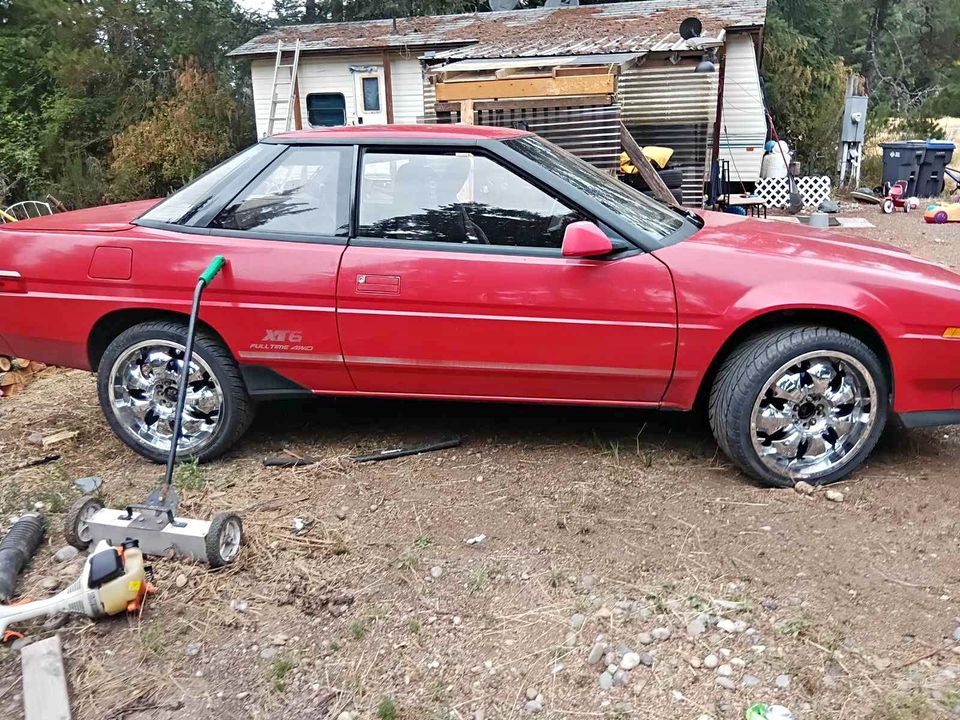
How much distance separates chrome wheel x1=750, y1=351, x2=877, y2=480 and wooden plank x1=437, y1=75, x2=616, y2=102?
5554 millimetres

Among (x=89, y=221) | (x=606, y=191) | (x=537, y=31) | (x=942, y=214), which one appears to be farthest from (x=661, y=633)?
(x=537, y=31)

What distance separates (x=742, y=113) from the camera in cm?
1409

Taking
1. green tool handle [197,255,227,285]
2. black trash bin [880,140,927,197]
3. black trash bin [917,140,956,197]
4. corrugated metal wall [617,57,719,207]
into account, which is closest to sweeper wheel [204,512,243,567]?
green tool handle [197,255,227,285]

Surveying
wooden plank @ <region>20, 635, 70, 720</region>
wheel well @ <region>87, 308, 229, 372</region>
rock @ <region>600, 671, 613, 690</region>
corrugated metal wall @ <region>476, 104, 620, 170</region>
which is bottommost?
wooden plank @ <region>20, 635, 70, 720</region>

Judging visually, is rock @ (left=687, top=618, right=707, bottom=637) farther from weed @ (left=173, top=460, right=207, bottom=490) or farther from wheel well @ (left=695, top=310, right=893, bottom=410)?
weed @ (left=173, top=460, right=207, bottom=490)

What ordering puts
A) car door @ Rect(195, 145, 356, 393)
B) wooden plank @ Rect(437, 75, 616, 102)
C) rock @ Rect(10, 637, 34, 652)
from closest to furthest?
rock @ Rect(10, 637, 34, 652), car door @ Rect(195, 145, 356, 393), wooden plank @ Rect(437, 75, 616, 102)

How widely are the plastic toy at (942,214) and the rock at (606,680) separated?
12.0m

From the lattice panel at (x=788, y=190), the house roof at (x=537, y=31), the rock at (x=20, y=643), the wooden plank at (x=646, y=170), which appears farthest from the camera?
the lattice panel at (x=788, y=190)

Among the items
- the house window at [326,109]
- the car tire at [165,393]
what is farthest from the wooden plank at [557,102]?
the house window at [326,109]

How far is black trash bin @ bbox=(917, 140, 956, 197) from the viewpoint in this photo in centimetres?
1480

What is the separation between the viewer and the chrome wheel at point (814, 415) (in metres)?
3.58

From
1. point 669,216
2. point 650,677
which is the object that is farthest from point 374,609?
point 669,216

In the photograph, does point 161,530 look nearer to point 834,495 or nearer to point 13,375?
point 834,495

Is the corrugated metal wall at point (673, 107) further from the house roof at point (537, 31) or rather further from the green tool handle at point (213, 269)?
the green tool handle at point (213, 269)
